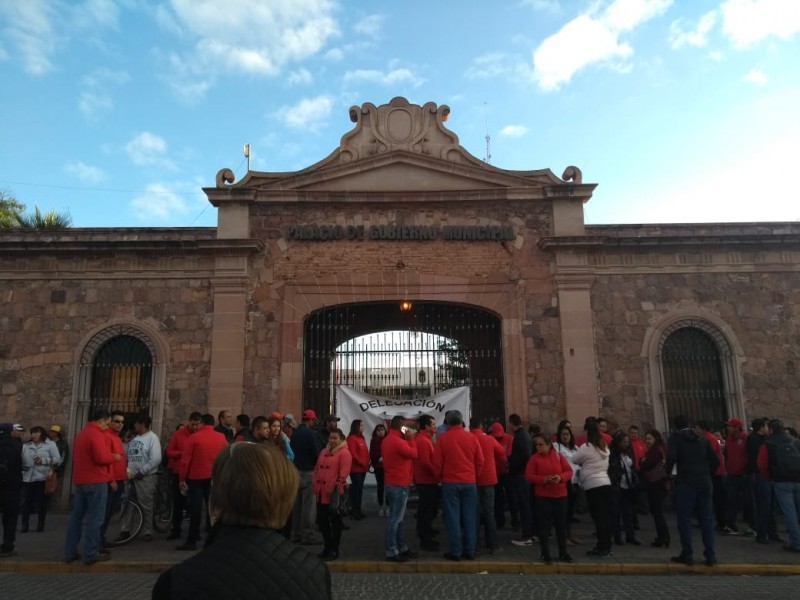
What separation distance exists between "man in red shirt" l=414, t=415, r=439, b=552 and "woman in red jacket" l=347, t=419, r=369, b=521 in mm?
2128

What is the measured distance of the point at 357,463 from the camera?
34.8ft

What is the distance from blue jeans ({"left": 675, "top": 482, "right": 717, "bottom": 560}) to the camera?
24.7 feet

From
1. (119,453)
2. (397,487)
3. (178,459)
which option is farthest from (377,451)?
(119,453)

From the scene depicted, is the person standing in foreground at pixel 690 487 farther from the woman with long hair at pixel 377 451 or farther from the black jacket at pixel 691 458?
Answer: the woman with long hair at pixel 377 451

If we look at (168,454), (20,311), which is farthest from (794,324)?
(20,311)

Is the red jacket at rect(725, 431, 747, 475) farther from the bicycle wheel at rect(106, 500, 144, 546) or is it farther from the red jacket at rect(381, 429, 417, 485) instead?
the bicycle wheel at rect(106, 500, 144, 546)

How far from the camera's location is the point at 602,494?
8039 mm

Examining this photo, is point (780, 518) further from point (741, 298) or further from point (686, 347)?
point (741, 298)

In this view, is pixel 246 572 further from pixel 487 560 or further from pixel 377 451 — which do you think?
pixel 377 451

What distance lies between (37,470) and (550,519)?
820cm

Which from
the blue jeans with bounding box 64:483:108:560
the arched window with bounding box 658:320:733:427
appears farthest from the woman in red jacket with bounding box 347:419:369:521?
the arched window with bounding box 658:320:733:427

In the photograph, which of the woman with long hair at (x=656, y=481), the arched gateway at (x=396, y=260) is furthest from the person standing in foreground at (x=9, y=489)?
the woman with long hair at (x=656, y=481)

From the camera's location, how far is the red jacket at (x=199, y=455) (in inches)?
332

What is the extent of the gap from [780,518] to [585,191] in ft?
23.5
